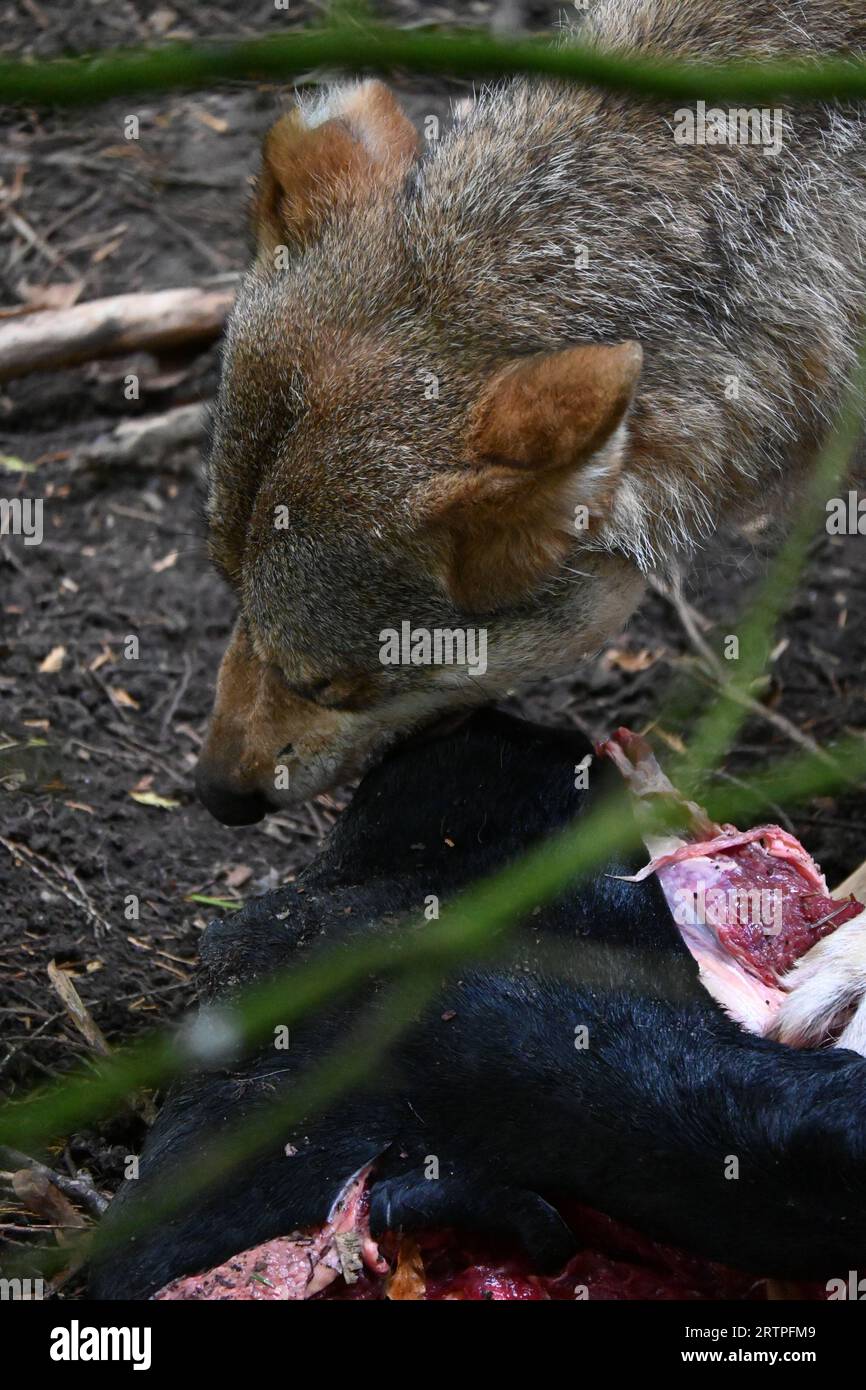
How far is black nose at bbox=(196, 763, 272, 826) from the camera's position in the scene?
187 inches

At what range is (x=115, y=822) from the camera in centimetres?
575

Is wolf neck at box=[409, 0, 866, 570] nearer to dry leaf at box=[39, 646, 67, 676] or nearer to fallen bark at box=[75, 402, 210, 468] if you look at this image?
dry leaf at box=[39, 646, 67, 676]

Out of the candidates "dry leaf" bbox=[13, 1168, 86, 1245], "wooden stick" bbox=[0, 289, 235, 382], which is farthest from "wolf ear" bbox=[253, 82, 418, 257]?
"dry leaf" bbox=[13, 1168, 86, 1245]

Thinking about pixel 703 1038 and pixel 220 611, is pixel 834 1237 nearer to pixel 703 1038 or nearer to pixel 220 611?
pixel 703 1038

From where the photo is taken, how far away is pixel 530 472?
3.92m

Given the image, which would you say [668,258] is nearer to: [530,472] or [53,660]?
[530,472]

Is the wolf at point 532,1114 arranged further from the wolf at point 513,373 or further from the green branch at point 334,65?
→ the green branch at point 334,65

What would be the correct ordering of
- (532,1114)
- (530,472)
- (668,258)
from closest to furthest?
(532,1114)
(530,472)
(668,258)

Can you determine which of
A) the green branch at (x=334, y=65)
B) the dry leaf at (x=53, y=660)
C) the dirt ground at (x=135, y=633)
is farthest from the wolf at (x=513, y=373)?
the dry leaf at (x=53, y=660)

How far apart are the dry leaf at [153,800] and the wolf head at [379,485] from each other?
43.9 inches

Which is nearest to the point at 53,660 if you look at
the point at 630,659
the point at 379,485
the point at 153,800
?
the point at 153,800

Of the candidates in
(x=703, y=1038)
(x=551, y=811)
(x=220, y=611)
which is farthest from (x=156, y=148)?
(x=703, y=1038)

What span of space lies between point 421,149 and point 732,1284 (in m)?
3.48

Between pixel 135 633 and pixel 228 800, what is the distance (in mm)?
2112
